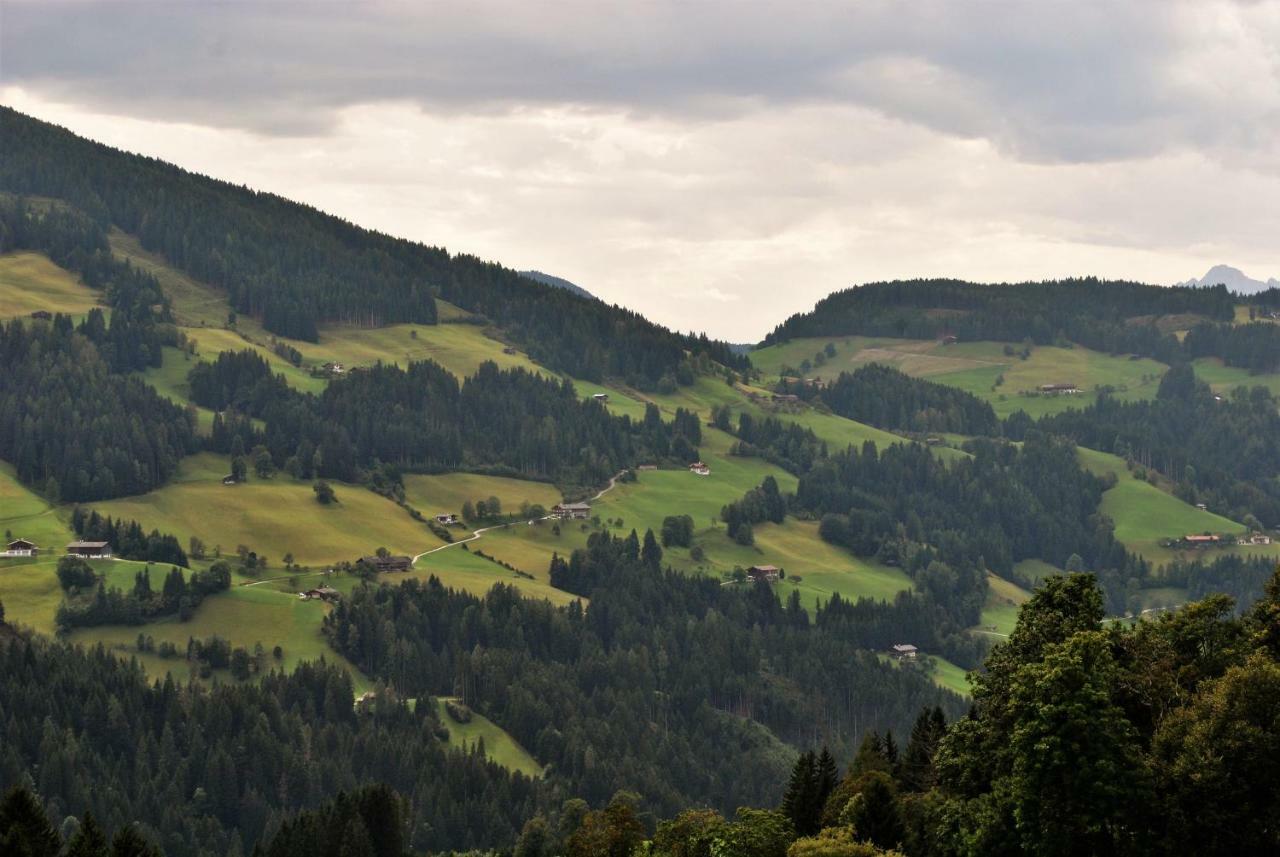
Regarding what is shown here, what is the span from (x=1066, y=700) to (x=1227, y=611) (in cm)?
1480

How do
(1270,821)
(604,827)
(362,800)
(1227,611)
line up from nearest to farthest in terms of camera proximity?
1. (1270,821)
2. (1227,611)
3. (604,827)
4. (362,800)

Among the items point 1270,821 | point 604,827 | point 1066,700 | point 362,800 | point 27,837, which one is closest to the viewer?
point 1270,821

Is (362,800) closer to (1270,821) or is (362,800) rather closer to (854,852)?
(854,852)

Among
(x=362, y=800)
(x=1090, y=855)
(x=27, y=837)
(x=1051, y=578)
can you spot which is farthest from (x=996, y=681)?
(x=362, y=800)

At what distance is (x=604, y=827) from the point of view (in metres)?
120

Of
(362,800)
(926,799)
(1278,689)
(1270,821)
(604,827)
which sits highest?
(1278,689)

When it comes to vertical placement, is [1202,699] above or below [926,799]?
above

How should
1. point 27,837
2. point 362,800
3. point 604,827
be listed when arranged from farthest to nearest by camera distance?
point 362,800 < point 604,827 < point 27,837

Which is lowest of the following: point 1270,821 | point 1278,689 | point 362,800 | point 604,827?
point 362,800

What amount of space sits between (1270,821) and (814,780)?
4302 centimetres

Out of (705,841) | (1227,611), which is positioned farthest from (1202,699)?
(705,841)

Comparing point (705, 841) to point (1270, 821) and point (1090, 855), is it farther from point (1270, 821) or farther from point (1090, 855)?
point (1270, 821)

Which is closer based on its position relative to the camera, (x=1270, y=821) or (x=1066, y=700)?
(x=1270, y=821)

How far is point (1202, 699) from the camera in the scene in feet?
287
